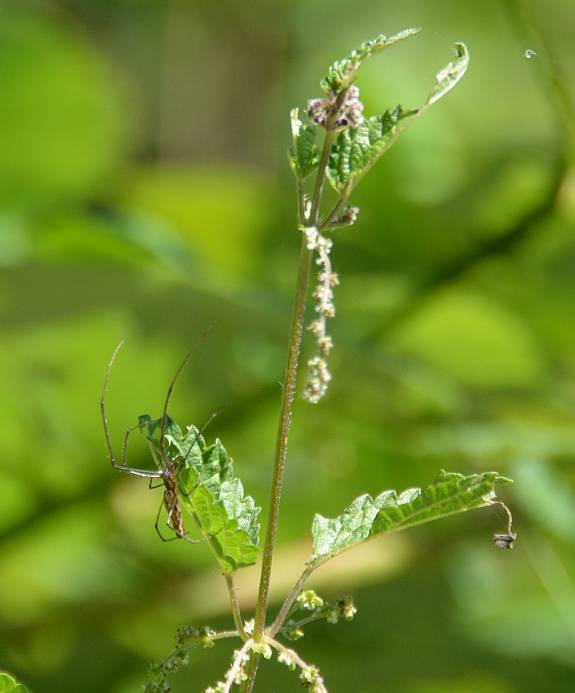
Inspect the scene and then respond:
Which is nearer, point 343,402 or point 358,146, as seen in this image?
point 358,146

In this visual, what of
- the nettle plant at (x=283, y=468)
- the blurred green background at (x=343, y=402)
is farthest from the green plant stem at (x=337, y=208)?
the blurred green background at (x=343, y=402)

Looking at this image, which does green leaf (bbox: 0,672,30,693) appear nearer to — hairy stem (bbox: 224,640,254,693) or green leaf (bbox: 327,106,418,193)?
hairy stem (bbox: 224,640,254,693)

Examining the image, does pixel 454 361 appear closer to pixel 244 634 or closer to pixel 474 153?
pixel 474 153

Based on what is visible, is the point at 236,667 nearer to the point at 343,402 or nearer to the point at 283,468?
the point at 283,468

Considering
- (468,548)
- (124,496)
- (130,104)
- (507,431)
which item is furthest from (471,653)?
(130,104)

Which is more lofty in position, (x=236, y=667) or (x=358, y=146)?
(x=358, y=146)

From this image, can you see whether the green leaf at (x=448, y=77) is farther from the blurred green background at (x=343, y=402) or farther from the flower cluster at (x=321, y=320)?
the blurred green background at (x=343, y=402)

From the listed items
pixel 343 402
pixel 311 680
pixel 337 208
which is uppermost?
pixel 343 402

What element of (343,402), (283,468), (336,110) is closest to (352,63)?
(336,110)
